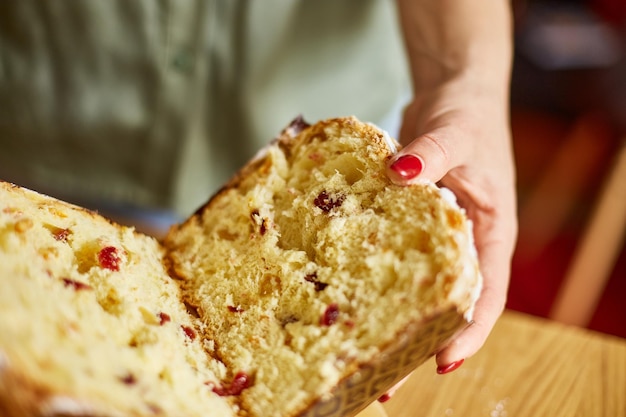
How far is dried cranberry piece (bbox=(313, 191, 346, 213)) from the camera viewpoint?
3.01ft

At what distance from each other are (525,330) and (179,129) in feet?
2.95

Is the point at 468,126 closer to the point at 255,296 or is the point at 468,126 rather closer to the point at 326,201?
the point at 326,201

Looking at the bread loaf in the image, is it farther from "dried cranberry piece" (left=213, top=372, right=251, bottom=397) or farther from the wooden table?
the wooden table

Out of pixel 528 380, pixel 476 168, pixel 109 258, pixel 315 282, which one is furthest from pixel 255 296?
pixel 528 380

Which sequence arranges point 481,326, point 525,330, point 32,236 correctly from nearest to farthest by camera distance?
1. point 32,236
2. point 481,326
3. point 525,330

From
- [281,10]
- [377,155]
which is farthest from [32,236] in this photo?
[281,10]

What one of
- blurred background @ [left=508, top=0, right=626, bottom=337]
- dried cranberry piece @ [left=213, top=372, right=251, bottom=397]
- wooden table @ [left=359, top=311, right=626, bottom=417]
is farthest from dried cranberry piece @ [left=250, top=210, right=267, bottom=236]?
blurred background @ [left=508, top=0, right=626, bottom=337]

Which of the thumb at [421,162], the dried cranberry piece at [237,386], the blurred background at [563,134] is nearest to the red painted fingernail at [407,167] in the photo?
the thumb at [421,162]

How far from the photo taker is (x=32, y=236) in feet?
2.79

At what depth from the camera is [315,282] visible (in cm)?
87

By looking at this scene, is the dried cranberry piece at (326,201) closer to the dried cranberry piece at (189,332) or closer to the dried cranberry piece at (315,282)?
the dried cranberry piece at (315,282)

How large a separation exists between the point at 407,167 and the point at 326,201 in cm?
13

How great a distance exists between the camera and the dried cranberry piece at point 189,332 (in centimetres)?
89

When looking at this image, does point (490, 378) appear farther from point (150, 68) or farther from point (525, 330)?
point (150, 68)
